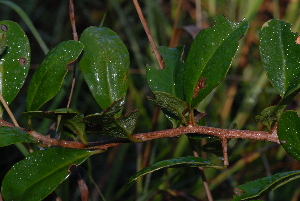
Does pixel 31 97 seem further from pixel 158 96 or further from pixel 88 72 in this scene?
pixel 158 96

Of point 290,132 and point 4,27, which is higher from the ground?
point 4,27

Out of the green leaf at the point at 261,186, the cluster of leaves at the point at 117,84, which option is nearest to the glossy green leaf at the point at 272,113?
the cluster of leaves at the point at 117,84

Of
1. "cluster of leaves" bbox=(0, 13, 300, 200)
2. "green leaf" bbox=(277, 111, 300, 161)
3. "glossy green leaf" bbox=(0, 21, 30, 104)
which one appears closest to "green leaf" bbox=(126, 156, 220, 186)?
"cluster of leaves" bbox=(0, 13, 300, 200)

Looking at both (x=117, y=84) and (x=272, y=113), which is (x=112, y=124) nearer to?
(x=117, y=84)

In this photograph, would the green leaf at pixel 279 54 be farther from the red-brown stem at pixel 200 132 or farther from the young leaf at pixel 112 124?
the young leaf at pixel 112 124

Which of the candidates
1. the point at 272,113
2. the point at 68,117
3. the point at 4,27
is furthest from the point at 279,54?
the point at 4,27

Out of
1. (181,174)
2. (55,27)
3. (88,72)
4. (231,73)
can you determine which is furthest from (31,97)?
(55,27)
